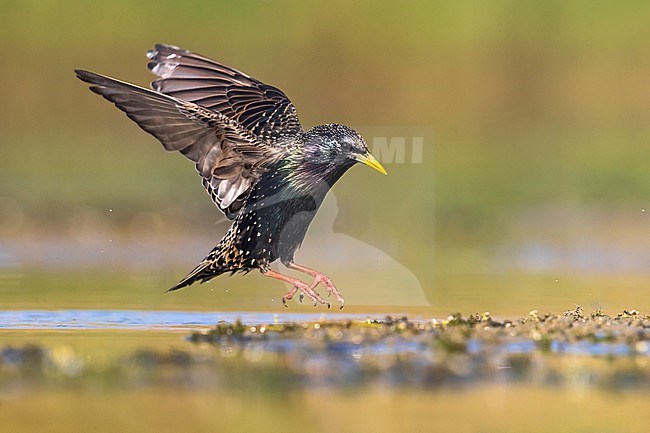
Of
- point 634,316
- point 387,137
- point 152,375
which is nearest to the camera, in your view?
point 152,375

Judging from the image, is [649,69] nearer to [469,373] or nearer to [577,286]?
[577,286]

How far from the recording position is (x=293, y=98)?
2412 centimetres

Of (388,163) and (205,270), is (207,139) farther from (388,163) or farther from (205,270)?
(388,163)

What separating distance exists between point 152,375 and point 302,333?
1.38 m

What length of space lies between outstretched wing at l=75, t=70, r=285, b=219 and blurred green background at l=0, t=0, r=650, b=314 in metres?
1.19

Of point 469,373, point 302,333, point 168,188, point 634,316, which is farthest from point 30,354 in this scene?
point 168,188

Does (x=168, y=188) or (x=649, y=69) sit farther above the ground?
(x=649, y=69)

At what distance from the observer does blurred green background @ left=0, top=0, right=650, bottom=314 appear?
1272cm

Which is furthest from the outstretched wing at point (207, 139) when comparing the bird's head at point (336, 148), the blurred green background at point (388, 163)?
the blurred green background at point (388, 163)

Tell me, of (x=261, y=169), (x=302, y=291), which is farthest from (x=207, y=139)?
(x=302, y=291)

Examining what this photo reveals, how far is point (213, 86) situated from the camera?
10.9 meters

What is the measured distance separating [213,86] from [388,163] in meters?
8.87

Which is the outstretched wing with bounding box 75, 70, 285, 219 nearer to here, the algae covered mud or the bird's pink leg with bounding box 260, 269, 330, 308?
the bird's pink leg with bounding box 260, 269, 330, 308

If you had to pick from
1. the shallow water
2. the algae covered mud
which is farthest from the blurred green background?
the algae covered mud
